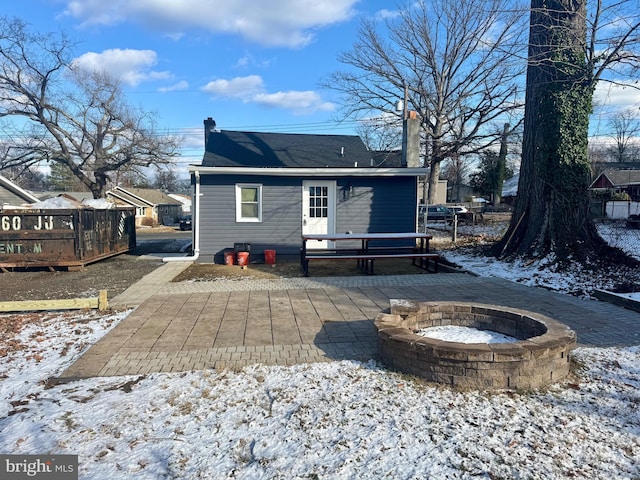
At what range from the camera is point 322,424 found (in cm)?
274

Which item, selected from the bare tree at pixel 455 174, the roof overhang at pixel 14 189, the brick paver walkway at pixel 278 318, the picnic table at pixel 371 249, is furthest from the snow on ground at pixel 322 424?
the bare tree at pixel 455 174

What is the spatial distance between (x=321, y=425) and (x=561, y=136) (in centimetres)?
900

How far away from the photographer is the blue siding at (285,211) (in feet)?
35.3

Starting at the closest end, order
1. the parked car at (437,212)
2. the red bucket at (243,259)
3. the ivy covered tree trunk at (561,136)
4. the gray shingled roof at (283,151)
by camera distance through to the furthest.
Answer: the ivy covered tree trunk at (561,136)
the red bucket at (243,259)
the gray shingled roof at (283,151)
the parked car at (437,212)

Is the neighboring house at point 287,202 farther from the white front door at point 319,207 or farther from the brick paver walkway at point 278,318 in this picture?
the brick paver walkway at point 278,318

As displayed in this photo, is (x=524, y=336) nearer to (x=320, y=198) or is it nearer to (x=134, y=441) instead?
(x=134, y=441)

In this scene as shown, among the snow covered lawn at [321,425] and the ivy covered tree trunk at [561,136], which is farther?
the ivy covered tree trunk at [561,136]

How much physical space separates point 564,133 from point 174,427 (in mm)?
9710

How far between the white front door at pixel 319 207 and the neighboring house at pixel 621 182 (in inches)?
1176

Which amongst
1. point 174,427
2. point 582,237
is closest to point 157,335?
point 174,427

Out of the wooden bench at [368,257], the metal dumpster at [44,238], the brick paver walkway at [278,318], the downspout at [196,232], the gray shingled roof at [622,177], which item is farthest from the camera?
the gray shingled roof at [622,177]

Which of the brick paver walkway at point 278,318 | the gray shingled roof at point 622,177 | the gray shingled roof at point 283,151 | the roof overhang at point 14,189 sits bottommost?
the brick paver walkway at point 278,318

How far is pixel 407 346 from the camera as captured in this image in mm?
3492

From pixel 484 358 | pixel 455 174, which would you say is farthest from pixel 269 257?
pixel 455 174
